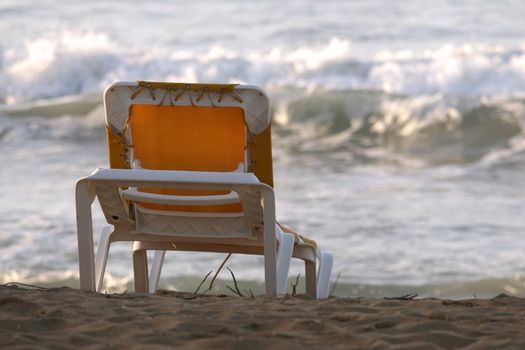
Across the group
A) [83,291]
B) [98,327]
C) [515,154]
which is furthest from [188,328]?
[515,154]

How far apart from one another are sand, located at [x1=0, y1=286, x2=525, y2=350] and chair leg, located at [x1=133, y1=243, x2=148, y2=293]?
86 centimetres

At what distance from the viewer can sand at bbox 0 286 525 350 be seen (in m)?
4.27

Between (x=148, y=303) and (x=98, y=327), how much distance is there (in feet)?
1.67

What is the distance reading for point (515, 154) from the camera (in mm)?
13195

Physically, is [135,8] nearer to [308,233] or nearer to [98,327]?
[308,233]

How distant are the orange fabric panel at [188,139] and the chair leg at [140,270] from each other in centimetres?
52

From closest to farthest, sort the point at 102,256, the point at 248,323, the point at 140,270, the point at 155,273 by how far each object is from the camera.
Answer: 1. the point at 248,323
2. the point at 102,256
3. the point at 140,270
4. the point at 155,273

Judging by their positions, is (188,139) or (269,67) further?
(269,67)

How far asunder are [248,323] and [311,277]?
1.60 metres

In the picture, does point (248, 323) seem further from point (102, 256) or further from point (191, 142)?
point (102, 256)

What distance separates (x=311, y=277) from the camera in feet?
19.9

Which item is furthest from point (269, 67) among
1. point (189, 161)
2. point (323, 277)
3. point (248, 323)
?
point (248, 323)

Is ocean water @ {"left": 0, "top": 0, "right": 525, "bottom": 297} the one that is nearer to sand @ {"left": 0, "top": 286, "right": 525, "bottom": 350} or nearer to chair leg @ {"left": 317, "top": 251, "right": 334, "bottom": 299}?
chair leg @ {"left": 317, "top": 251, "right": 334, "bottom": 299}

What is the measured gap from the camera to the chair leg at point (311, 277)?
19.7 feet
